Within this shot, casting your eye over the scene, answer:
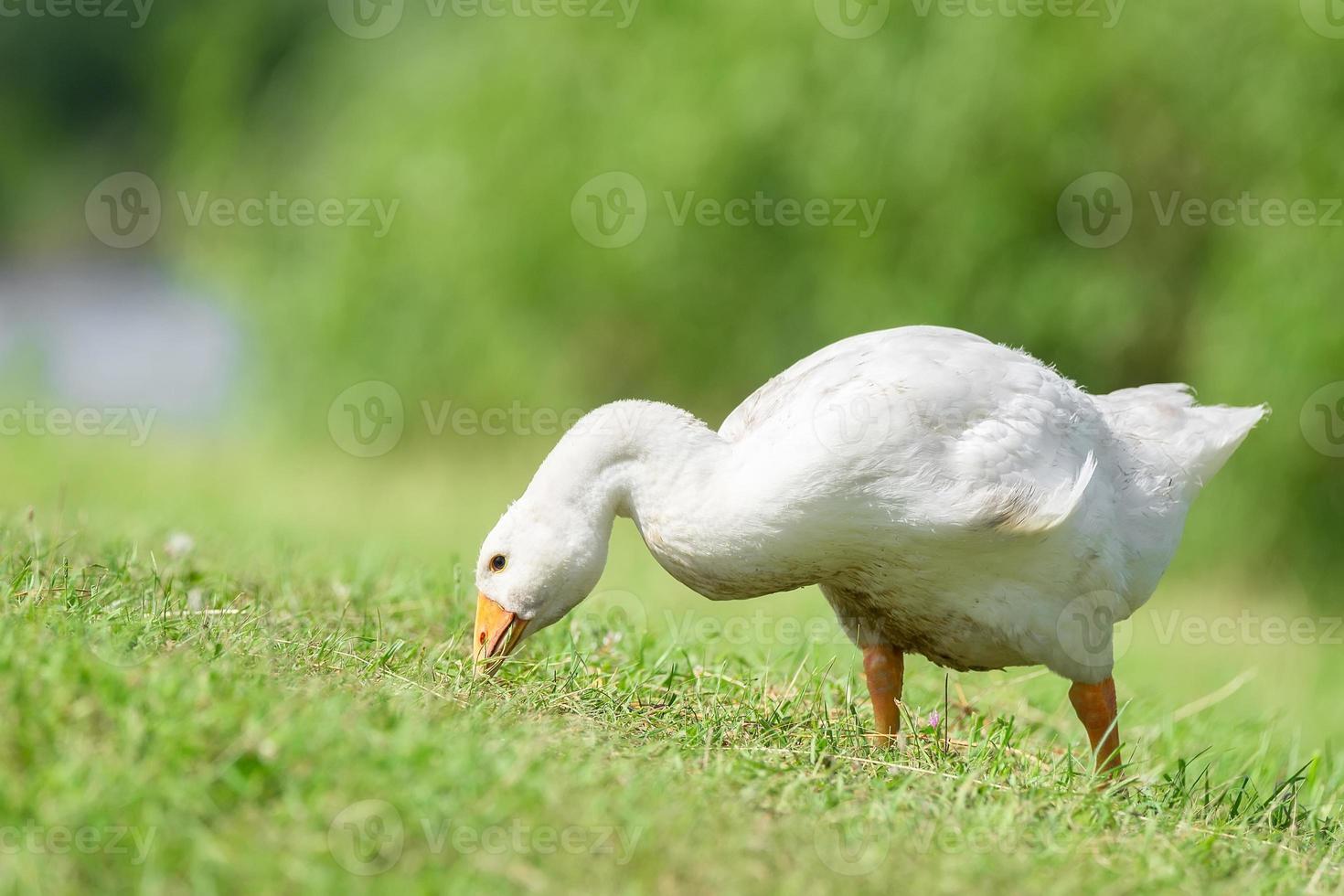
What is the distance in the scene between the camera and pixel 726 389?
14789mm

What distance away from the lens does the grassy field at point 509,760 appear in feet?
8.85

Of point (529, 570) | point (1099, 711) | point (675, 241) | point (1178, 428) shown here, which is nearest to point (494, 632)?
point (529, 570)

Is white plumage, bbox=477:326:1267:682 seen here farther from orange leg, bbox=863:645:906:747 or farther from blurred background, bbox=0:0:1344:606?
blurred background, bbox=0:0:1344:606

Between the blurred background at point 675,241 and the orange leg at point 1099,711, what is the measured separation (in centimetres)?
387

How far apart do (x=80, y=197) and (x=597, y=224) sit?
14587mm

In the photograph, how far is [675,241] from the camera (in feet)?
47.1

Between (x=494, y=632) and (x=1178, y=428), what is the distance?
2.74 metres

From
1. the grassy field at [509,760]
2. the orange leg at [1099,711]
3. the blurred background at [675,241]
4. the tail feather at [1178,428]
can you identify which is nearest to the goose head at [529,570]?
the grassy field at [509,760]

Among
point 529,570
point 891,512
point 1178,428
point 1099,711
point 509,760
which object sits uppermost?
point 1178,428

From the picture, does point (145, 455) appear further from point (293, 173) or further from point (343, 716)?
point (343, 716)

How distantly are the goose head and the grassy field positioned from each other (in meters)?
0.15

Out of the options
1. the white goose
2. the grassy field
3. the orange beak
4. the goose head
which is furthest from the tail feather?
the orange beak

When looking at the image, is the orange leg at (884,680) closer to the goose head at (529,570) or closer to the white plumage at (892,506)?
the white plumage at (892,506)

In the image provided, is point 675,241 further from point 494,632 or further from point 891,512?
point 891,512
